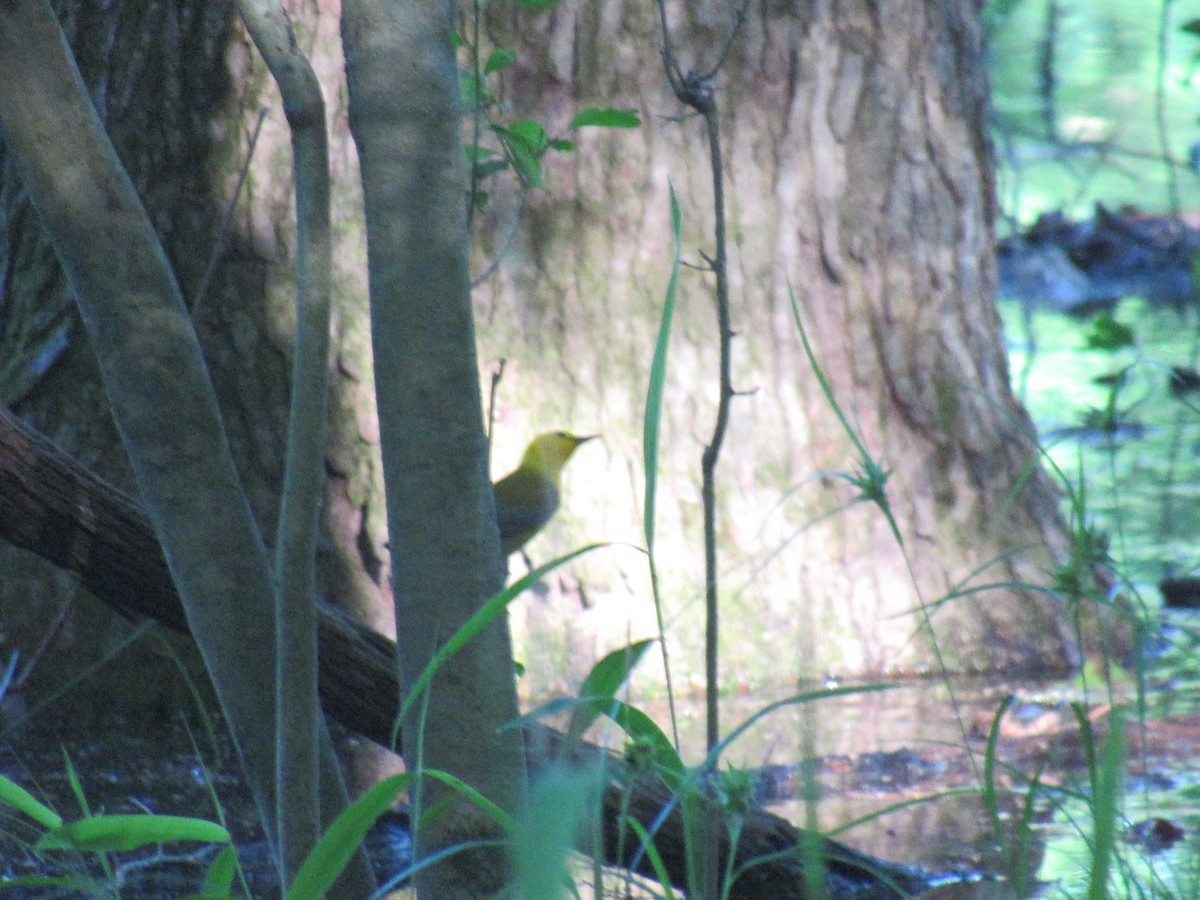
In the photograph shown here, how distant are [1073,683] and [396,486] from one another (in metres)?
2.44

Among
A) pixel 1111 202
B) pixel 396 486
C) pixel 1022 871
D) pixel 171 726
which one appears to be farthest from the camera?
pixel 1111 202

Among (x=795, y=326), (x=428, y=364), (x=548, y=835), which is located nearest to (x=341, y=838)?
(x=548, y=835)

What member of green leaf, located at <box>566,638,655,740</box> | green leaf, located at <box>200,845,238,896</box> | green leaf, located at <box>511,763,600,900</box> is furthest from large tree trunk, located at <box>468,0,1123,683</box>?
green leaf, located at <box>511,763,600,900</box>

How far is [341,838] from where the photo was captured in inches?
53.4

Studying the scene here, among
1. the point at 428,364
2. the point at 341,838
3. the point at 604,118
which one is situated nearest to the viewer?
the point at 341,838

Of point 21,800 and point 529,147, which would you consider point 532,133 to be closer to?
point 529,147

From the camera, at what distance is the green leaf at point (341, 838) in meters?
1.33

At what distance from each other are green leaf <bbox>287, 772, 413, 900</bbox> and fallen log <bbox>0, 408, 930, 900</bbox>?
836mm

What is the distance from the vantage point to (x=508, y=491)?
3439 millimetres

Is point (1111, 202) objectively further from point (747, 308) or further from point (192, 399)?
point (192, 399)

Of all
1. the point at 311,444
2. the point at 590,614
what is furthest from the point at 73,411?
the point at 311,444

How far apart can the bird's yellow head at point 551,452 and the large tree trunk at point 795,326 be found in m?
0.16

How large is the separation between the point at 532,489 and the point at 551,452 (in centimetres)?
11

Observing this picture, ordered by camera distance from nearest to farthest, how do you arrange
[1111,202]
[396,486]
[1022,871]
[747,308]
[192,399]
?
[1022,871], [396,486], [192,399], [747,308], [1111,202]
